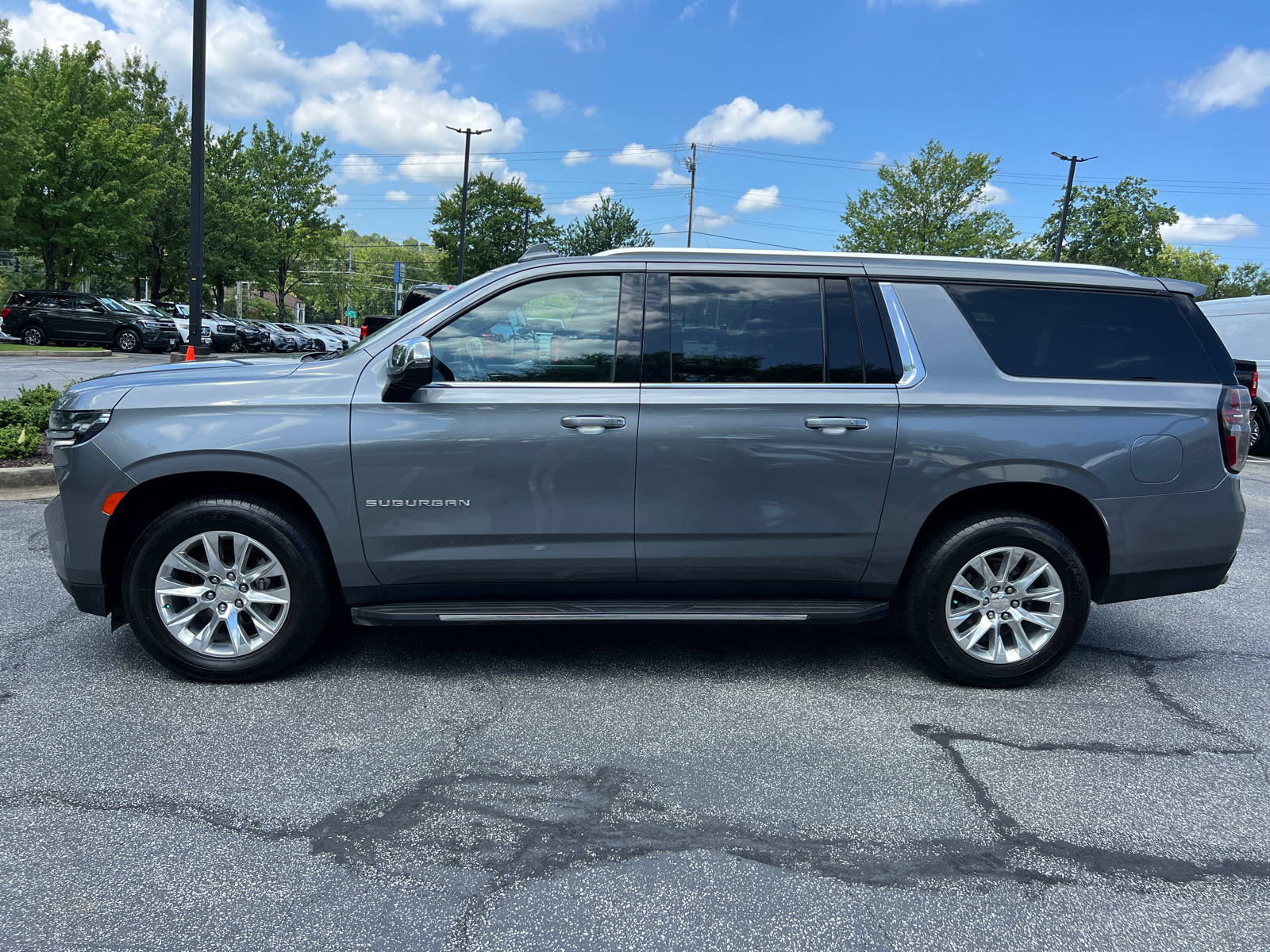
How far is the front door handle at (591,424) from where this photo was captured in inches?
148

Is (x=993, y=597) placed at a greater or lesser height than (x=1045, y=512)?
lesser

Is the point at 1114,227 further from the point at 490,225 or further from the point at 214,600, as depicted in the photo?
the point at 214,600

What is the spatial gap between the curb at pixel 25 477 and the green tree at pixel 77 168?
25740 mm

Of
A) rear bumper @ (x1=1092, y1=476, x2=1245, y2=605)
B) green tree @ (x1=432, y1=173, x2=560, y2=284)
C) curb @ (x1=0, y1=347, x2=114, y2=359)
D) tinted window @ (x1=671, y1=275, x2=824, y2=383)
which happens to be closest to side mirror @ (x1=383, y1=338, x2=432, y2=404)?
tinted window @ (x1=671, y1=275, x2=824, y2=383)

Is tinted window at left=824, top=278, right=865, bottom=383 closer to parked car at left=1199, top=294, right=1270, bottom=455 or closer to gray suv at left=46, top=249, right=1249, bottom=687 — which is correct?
gray suv at left=46, top=249, right=1249, bottom=687

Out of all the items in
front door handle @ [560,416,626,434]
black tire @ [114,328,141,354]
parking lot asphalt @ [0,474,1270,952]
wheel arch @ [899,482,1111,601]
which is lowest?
parking lot asphalt @ [0,474,1270,952]

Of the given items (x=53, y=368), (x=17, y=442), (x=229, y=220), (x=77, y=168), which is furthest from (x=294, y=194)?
(x=17, y=442)

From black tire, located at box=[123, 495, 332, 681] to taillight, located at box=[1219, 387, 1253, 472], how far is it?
398 centimetres

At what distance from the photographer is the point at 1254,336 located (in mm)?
13227

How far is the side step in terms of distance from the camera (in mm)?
3787

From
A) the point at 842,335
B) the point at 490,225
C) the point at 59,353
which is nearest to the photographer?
the point at 842,335

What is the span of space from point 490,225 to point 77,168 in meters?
29.5

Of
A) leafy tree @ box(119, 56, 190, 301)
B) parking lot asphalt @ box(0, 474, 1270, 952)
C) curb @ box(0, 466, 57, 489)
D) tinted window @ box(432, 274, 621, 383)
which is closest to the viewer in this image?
parking lot asphalt @ box(0, 474, 1270, 952)

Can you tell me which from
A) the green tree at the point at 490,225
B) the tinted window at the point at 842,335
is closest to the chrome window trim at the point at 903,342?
the tinted window at the point at 842,335
